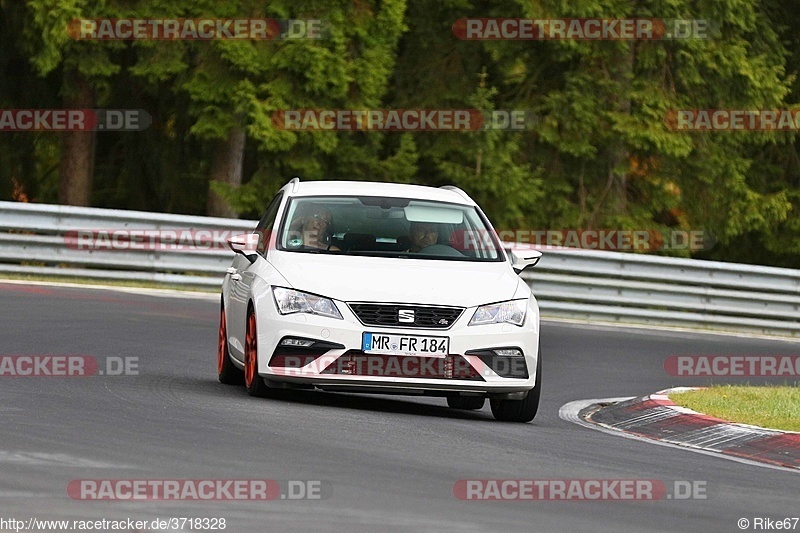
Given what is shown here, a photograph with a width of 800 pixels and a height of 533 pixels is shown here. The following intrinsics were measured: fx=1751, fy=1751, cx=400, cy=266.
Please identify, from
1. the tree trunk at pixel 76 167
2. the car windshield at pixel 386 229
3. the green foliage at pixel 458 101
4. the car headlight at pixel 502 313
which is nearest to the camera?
the car headlight at pixel 502 313

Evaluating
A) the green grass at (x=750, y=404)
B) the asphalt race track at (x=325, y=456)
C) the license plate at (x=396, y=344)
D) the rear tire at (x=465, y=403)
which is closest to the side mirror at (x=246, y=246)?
the asphalt race track at (x=325, y=456)

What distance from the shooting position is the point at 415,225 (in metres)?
12.9

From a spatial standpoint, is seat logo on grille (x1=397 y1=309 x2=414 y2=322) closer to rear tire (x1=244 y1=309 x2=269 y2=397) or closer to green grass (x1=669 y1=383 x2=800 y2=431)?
rear tire (x1=244 y1=309 x2=269 y2=397)

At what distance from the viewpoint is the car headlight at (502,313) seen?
11.8m

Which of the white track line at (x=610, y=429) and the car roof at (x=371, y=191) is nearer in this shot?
the white track line at (x=610, y=429)

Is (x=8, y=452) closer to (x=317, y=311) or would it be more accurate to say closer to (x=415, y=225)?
(x=317, y=311)

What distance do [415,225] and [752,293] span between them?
1334cm

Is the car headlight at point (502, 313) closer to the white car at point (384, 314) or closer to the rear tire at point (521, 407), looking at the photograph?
the white car at point (384, 314)

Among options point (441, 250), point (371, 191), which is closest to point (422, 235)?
point (441, 250)

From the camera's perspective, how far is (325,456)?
948 centimetres

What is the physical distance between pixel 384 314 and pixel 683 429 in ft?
8.61

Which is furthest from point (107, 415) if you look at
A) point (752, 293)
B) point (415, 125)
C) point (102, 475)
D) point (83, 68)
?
point (415, 125)

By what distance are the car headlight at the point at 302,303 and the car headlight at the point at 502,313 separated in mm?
945

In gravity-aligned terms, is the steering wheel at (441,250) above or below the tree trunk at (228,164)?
below
